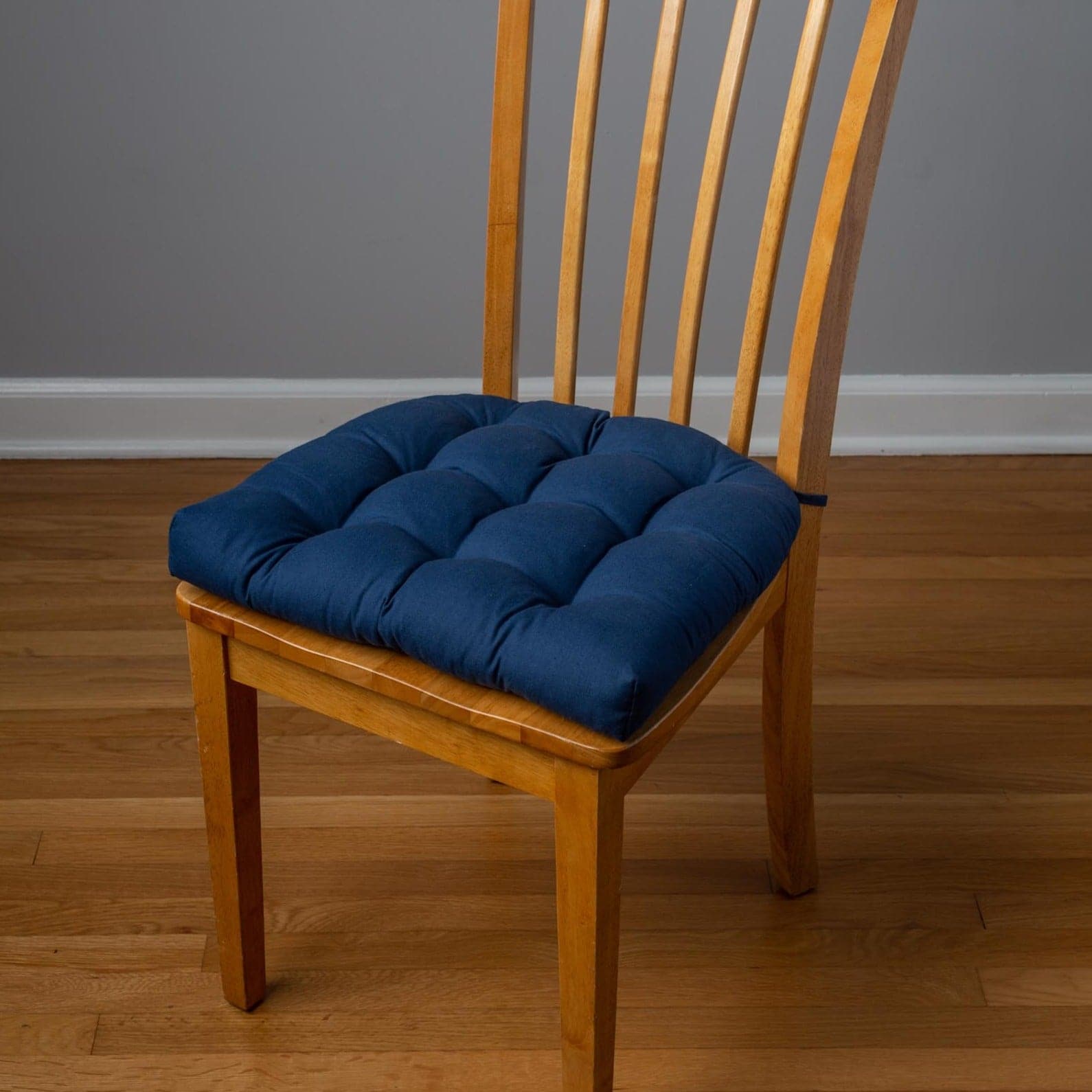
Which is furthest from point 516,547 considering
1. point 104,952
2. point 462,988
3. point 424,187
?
point 424,187

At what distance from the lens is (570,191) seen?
3.62 feet

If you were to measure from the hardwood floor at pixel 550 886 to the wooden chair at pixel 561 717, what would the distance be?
3.5 inches

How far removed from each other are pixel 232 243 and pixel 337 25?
1.28 feet

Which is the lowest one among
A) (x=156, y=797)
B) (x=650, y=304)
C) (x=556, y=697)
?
(x=156, y=797)

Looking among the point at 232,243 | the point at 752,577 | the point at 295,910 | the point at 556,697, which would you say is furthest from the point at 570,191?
the point at 232,243

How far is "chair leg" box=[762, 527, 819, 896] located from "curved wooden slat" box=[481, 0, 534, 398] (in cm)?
34

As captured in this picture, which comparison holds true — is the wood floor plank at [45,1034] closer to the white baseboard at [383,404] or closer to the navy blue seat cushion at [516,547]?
the navy blue seat cushion at [516,547]

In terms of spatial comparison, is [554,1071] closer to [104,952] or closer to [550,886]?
[550,886]

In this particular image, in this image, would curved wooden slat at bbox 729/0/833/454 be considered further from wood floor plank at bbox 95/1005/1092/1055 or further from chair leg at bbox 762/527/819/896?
wood floor plank at bbox 95/1005/1092/1055

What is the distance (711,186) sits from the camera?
40.7 inches

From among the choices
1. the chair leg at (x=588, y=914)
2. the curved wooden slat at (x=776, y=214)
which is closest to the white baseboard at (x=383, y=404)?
the curved wooden slat at (x=776, y=214)

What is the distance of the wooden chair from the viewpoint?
81 cm

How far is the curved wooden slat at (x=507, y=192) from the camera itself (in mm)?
1091

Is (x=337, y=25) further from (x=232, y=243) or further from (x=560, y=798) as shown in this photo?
(x=560, y=798)
